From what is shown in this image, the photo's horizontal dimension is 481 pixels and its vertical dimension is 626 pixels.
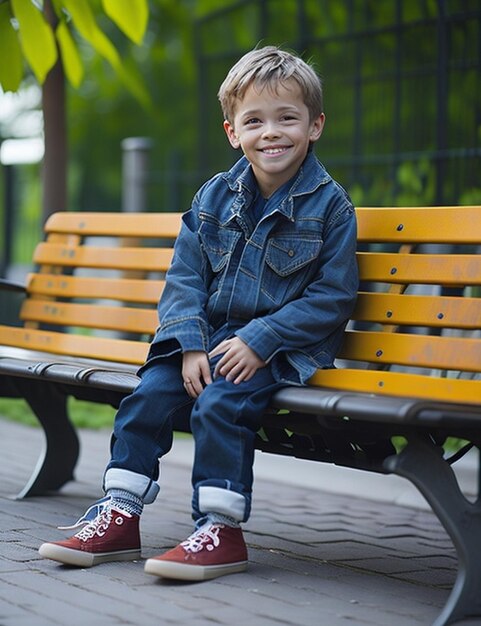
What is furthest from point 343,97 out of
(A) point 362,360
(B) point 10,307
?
(A) point 362,360

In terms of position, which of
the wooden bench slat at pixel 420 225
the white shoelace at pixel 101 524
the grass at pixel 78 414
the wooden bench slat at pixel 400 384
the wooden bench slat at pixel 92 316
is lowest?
the grass at pixel 78 414

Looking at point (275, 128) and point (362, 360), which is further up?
point (275, 128)

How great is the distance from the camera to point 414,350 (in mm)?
3725

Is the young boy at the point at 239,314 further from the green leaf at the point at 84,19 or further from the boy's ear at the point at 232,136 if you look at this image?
the green leaf at the point at 84,19

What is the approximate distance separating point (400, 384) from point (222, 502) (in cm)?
60

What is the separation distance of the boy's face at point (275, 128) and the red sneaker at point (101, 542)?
3.62 ft

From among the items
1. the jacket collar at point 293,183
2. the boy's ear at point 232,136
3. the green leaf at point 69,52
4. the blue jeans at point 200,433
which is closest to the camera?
the blue jeans at point 200,433

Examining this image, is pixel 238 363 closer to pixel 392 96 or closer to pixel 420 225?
pixel 420 225

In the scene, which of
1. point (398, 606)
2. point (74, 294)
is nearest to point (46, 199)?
point (74, 294)

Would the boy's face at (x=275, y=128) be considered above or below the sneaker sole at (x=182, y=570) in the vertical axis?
above

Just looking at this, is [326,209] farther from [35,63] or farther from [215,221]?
[35,63]

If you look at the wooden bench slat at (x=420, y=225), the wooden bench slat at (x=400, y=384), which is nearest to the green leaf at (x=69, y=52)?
the wooden bench slat at (x=420, y=225)

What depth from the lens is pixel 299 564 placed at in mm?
3895

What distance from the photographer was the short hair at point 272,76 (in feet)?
12.5
